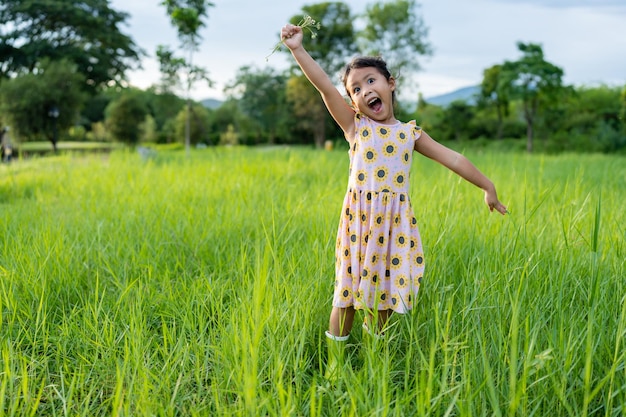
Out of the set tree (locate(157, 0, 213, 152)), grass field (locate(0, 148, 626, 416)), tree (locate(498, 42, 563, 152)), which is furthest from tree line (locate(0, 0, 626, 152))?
grass field (locate(0, 148, 626, 416))

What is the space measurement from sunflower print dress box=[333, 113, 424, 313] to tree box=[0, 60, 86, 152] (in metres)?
25.7

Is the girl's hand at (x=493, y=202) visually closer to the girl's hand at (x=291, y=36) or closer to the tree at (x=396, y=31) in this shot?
the girl's hand at (x=291, y=36)

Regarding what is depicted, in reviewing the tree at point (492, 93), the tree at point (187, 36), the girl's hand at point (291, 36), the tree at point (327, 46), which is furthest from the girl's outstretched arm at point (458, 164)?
the tree at point (492, 93)

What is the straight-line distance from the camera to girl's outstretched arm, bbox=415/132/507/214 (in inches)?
80.4

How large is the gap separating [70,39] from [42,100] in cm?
638

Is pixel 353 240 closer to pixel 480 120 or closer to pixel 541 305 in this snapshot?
pixel 541 305

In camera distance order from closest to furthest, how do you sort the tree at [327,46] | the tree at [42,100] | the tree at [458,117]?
the tree at [42,100] → the tree at [327,46] → the tree at [458,117]

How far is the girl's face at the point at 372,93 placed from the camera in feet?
6.63

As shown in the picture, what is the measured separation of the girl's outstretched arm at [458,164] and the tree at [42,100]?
25768 mm

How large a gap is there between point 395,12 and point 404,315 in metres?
25.4

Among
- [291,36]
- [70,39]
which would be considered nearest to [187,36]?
[291,36]

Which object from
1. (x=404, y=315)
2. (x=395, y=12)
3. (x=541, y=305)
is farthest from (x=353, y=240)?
(x=395, y=12)

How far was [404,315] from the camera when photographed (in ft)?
6.73

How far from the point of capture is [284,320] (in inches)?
80.6
